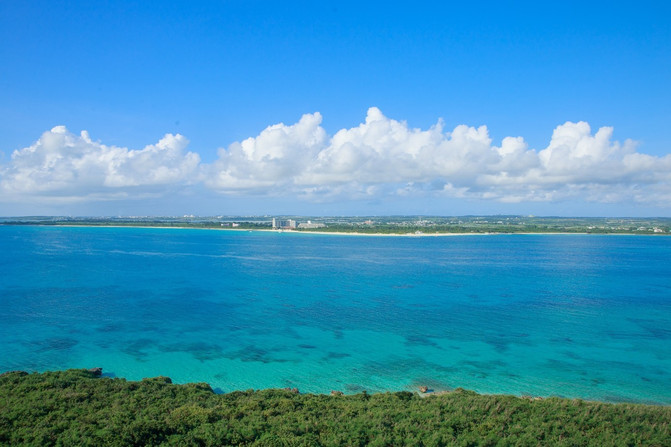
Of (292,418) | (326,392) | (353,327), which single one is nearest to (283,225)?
(353,327)

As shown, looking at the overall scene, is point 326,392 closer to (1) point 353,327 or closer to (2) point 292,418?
(2) point 292,418

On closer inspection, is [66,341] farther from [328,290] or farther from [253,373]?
[328,290]

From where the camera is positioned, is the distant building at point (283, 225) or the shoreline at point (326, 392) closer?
the shoreline at point (326, 392)

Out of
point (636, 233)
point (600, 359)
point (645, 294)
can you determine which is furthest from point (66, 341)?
point (636, 233)

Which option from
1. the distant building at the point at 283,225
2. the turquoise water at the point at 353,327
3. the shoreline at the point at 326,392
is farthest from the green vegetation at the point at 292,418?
the distant building at the point at 283,225

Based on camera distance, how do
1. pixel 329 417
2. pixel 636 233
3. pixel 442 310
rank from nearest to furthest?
pixel 329 417, pixel 442 310, pixel 636 233

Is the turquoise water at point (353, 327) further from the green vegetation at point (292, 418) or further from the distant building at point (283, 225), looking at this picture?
the distant building at point (283, 225)
